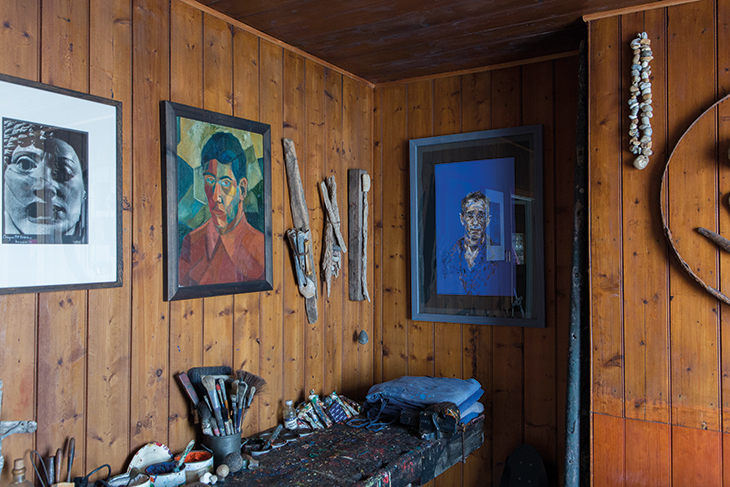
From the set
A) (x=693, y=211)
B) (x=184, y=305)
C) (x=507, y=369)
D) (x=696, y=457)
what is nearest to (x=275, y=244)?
(x=184, y=305)

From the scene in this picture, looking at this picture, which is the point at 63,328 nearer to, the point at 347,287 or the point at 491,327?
the point at 347,287

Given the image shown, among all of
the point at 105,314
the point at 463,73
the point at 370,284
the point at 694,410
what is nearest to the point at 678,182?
the point at 694,410

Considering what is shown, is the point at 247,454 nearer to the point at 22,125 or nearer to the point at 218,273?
the point at 218,273

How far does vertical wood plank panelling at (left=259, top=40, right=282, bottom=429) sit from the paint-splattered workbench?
0.28m

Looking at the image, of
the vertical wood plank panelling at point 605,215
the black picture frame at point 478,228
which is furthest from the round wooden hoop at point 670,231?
the black picture frame at point 478,228

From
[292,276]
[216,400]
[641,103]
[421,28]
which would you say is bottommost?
[216,400]

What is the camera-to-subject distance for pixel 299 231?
8.38 ft

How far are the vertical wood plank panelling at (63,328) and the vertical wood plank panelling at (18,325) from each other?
0.08 ft

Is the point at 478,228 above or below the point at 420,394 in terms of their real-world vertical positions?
above

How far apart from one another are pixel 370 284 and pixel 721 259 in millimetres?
1775

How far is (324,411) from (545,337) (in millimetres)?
1158

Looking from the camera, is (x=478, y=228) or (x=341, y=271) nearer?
(x=478, y=228)

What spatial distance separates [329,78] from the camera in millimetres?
2875

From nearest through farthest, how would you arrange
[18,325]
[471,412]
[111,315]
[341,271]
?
[18,325]
[111,315]
[471,412]
[341,271]
